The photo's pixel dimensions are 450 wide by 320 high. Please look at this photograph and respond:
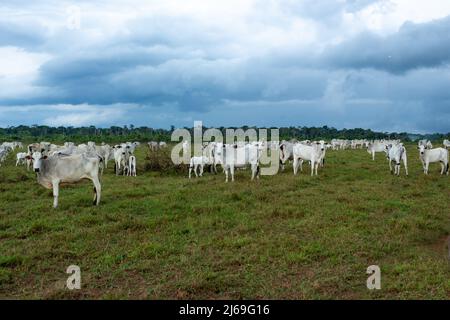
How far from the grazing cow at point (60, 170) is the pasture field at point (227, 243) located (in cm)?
72

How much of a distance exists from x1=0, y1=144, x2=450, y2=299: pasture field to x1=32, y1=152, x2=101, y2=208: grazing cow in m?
0.72

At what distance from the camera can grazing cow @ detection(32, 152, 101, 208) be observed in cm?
1433

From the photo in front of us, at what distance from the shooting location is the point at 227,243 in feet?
33.2

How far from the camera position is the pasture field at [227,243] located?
7758 millimetres

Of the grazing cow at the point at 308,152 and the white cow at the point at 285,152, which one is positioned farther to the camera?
the white cow at the point at 285,152

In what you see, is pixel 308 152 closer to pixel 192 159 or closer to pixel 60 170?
pixel 192 159

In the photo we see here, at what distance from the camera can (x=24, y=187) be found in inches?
765

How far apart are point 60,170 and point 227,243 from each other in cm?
692

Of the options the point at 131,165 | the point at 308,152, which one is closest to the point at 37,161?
the point at 131,165

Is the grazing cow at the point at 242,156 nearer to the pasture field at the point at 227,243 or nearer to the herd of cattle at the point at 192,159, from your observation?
the herd of cattle at the point at 192,159

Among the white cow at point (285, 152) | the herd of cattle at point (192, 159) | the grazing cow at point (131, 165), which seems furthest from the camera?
the white cow at point (285, 152)

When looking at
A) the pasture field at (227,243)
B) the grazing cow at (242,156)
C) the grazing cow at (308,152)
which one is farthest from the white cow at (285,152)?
the pasture field at (227,243)
